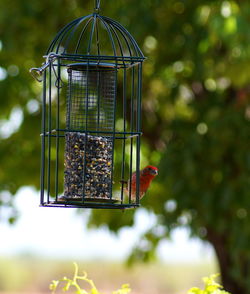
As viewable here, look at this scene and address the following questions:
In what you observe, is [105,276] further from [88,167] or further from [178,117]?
[88,167]

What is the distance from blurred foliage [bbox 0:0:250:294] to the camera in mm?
8492

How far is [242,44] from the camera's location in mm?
7328

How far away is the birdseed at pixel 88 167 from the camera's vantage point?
4.48m

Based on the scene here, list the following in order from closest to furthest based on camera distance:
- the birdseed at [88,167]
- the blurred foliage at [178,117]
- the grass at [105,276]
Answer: the birdseed at [88,167] → the blurred foliage at [178,117] → the grass at [105,276]

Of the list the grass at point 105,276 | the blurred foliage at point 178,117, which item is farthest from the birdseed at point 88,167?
the grass at point 105,276

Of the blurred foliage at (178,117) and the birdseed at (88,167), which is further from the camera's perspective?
the blurred foliage at (178,117)

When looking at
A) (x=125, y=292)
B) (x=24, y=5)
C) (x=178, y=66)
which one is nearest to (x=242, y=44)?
(x=178, y=66)

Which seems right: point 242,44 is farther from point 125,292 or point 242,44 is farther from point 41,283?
point 41,283

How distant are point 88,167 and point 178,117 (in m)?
5.36

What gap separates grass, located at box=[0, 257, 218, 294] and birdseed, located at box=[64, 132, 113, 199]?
10.3 m

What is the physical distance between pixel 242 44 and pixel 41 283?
9922 millimetres

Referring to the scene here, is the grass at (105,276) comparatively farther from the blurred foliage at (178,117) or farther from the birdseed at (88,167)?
the birdseed at (88,167)

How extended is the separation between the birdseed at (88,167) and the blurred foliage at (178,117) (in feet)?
12.2

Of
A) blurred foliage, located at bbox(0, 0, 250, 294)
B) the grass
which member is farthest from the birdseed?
the grass
